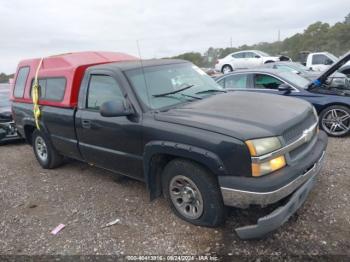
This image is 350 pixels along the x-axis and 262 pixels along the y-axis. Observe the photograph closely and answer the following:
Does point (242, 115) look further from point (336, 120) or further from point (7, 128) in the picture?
point (7, 128)

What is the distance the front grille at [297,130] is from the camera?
2996 mm

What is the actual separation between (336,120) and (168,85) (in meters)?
3.96

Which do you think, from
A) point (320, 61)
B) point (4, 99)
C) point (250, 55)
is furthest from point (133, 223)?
point (250, 55)

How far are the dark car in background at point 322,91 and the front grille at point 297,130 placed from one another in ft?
9.85

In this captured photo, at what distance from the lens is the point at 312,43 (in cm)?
3612

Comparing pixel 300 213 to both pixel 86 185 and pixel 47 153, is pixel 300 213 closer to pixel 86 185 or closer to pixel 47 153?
pixel 86 185

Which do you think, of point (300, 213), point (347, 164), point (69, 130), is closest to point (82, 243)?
point (69, 130)

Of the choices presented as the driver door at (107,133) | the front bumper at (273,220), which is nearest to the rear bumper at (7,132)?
the driver door at (107,133)

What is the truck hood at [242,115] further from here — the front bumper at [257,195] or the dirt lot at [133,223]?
the dirt lot at [133,223]

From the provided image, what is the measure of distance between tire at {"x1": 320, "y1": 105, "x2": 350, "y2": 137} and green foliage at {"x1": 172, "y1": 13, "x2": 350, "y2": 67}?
23747mm

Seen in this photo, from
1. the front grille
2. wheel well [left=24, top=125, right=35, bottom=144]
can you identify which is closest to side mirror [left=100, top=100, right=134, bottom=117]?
the front grille

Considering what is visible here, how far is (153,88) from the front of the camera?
3854 mm

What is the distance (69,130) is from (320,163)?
336 cm

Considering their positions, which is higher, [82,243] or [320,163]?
[320,163]
